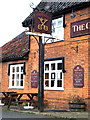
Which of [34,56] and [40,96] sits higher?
[34,56]

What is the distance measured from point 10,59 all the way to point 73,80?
665 centimetres

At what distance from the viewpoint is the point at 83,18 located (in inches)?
571

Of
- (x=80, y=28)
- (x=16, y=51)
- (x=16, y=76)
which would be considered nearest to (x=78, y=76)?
(x=80, y=28)

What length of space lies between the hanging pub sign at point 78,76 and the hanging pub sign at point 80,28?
1852 mm

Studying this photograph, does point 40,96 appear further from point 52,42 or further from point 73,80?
point 52,42

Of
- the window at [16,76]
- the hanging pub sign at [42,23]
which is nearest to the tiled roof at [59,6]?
the hanging pub sign at [42,23]

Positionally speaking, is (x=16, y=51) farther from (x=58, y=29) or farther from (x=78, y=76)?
(x=78, y=76)

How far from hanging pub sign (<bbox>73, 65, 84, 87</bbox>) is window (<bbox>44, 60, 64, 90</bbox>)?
3.71ft

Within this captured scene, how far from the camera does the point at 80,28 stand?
1453 centimetres

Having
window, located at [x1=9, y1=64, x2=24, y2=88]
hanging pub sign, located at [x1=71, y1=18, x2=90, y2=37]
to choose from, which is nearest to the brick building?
hanging pub sign, located at [x1=71, y1=18, x2=90, y2=37]

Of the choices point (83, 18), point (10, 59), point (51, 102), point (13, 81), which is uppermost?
point (83, 18)

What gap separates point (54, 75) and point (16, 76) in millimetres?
4220

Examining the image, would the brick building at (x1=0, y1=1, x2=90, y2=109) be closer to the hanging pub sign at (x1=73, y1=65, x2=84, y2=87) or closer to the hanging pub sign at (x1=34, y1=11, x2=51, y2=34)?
the hanging pub sign at (x1=73, y1=65, x2=84, y2=87)

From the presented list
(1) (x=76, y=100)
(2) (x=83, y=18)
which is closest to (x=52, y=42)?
(2) (x=83, y=18)
